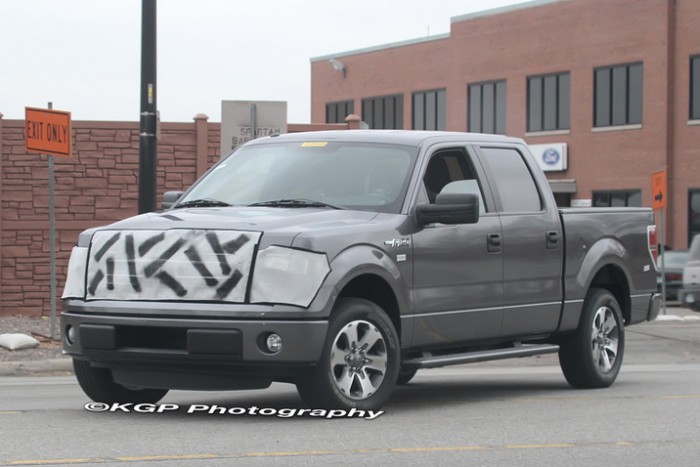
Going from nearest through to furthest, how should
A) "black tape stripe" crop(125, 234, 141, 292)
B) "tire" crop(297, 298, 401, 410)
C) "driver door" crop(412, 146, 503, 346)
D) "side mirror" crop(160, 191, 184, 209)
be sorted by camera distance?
"tire" crop(297, 298, 401, 410), "black tape stripe" crop(125, 234, 141, 292), "driver door" crop(412, 146, 503, 346), "side mirror" crop(160, 191, 184, 209)

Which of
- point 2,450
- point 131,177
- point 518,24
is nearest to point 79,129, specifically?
point 131,177

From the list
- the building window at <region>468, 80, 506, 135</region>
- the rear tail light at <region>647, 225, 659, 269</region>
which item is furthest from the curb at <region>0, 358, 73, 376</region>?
the building window at <region>468, 80, 506, 135</region>

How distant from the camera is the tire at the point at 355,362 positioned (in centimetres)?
828

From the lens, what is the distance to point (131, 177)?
21719mm

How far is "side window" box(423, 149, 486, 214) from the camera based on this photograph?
983 cm

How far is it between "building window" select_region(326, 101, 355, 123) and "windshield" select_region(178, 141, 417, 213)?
49.6m

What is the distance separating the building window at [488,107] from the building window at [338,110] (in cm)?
852

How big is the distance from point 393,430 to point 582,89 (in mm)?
40523

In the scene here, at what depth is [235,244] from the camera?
8.16 m

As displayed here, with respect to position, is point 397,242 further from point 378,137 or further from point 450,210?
point 378,137

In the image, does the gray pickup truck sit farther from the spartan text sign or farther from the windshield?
the spartan text sign

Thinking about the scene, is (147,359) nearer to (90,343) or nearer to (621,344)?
(90,343)

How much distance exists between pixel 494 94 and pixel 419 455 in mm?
45223

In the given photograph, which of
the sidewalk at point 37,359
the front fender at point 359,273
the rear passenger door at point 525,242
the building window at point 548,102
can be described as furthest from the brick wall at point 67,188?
the building window at point 548,102
